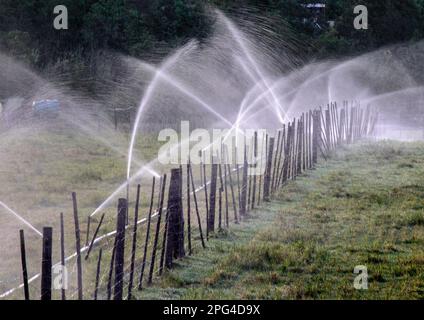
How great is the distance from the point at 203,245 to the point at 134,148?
1455 cm

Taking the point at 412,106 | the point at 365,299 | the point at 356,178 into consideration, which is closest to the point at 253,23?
the point at 412,106

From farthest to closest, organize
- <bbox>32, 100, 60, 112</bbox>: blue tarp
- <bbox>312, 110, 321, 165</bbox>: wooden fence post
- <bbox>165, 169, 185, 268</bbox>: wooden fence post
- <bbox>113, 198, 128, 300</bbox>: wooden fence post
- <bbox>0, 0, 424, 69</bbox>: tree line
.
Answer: <bbox>0, 0, 424, 69</bbox>: tree line → <bbox>32, 100, 60, 112</bbox>: blue tarp → <bbox>312, 110, 321, 165</bbox>: wooden fence post → <bbox>165, 169, 185, 268</bbox>: wooden fence post → <bbox>113, 198, 128, 300</bbox>: wooden fence post

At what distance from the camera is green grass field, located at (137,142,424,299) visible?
1066cm

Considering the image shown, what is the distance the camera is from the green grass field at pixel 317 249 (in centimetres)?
1066

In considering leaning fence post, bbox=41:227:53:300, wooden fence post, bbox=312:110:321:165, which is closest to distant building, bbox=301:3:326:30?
wooden fence post, bbox=312:110:321:165

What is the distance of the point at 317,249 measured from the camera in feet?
42.3

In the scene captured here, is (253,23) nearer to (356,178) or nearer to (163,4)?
(163,4)

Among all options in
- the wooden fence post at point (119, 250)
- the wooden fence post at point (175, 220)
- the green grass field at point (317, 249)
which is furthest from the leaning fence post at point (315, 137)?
the wooden fence post at point (119, 250)

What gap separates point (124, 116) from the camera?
3550cm

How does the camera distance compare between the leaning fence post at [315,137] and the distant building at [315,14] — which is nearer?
the leaning fence post at [315,137]

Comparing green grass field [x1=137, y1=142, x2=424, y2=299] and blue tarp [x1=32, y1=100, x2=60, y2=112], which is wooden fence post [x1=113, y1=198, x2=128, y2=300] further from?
blue tarp [x1=32, y1=100, x2=60, y2=112]

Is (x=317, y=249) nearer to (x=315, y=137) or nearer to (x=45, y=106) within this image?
(x=315, y=137)

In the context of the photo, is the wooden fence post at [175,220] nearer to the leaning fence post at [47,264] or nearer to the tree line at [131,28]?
the leaning fence post at [47,264]
